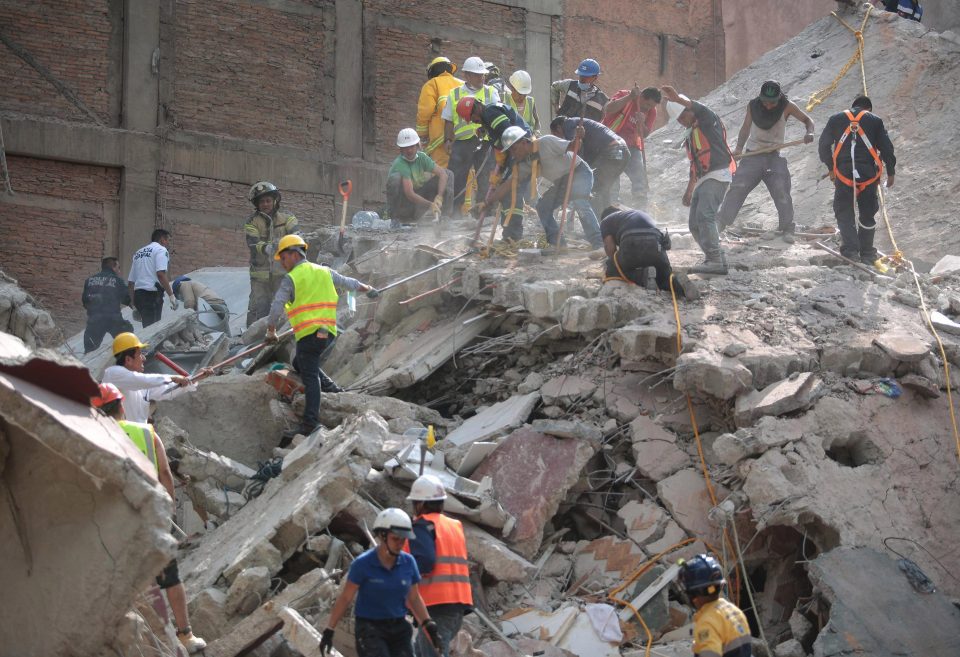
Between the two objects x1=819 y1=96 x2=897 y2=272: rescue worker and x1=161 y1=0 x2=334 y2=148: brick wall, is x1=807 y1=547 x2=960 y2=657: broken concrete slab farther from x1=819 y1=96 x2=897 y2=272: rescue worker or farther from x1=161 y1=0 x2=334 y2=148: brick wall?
x1=161 y1=0 x2=334 y2=148: brick wall

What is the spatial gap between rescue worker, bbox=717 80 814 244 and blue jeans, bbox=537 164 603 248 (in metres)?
1.40

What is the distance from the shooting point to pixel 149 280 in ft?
45.8

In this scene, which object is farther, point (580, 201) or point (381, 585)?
point (580, 201)

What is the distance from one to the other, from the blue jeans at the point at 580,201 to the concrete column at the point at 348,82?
10349 mm

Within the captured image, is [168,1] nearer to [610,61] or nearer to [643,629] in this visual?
[610,61]

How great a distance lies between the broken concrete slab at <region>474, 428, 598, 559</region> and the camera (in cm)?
790

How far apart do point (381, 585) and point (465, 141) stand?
315 inches

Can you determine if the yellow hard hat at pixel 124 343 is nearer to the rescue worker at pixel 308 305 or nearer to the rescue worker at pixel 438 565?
the rescue worker at pixel 308 305

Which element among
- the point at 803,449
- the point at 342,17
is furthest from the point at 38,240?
the point at 803,449

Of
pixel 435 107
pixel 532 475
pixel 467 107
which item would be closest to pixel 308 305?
pixel 532 475

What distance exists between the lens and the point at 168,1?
781 inches

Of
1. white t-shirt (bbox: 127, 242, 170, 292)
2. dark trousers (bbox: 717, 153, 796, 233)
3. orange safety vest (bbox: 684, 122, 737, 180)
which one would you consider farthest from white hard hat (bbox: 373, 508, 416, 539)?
white t-shirt (bbox: 127, 242, 170, 292)

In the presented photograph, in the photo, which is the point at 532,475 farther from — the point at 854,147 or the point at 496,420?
the point at 854,147

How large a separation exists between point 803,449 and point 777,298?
2017 millimetres
